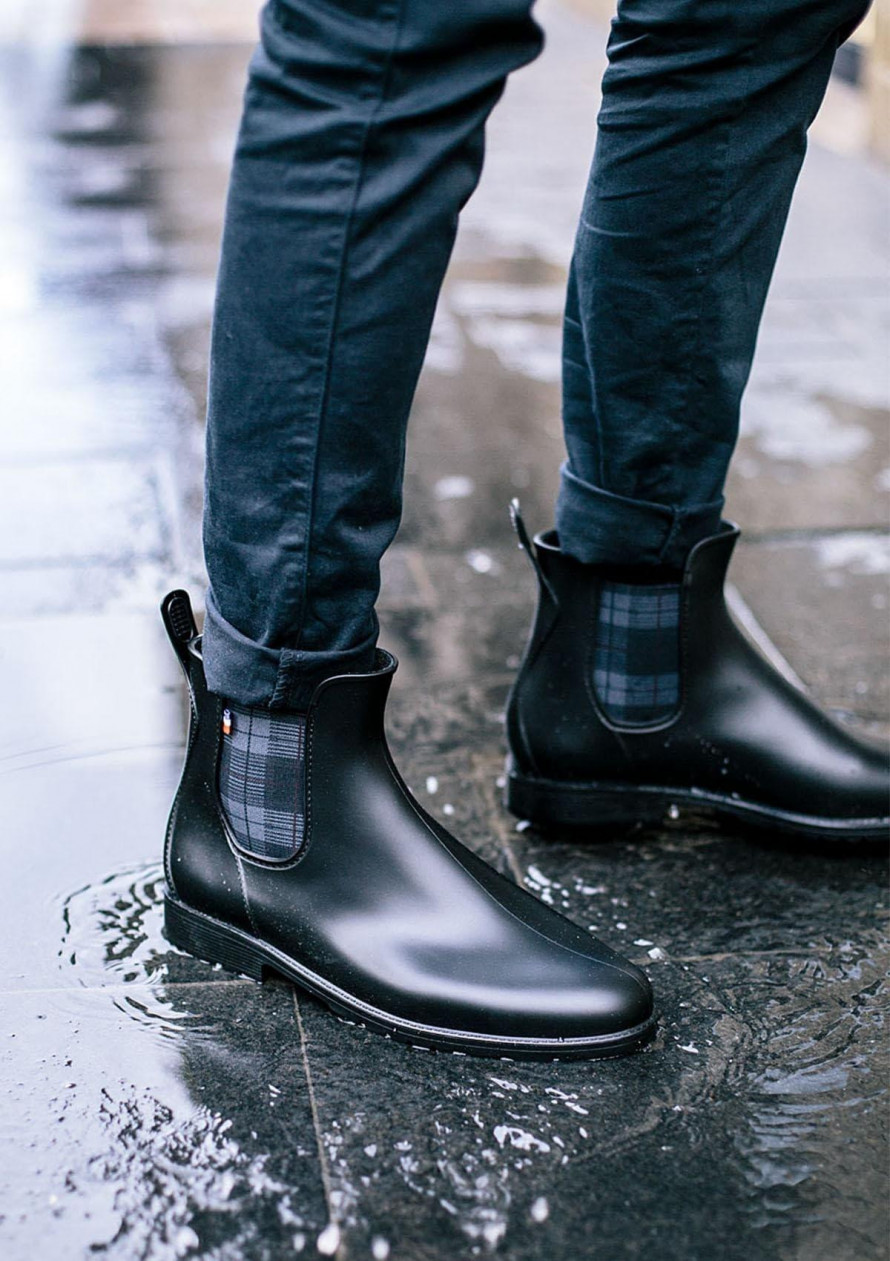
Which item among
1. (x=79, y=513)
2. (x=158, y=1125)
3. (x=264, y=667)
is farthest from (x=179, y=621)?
(x=79, y=513)

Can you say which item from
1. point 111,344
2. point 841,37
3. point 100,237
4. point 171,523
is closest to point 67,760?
point 171,523

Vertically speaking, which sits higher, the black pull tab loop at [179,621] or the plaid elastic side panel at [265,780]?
the black pull tab loop at [179,621]

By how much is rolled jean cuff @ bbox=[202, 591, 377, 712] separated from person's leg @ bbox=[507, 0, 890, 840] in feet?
0.91

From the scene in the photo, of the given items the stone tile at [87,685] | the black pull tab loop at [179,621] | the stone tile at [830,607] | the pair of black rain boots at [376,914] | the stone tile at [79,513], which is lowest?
the stone tile at [79,513]

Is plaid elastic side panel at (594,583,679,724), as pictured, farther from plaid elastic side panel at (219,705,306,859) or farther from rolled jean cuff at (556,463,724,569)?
plaid elastic side panel at (219,705,306,859)

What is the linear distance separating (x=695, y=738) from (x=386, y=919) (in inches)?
14.0

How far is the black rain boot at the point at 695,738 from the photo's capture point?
1.21 meters

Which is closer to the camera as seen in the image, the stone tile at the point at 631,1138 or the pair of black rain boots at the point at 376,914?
the stone tile at the point at 631,1138

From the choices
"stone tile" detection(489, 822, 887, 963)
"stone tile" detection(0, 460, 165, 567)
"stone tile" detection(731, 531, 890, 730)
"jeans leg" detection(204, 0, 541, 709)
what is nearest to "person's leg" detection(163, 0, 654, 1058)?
"jeans leg" detection(204, 0, 541, 709)

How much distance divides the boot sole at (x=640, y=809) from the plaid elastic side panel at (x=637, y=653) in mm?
68

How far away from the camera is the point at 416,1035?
989 millimetres

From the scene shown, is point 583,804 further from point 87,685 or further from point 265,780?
point 87,685

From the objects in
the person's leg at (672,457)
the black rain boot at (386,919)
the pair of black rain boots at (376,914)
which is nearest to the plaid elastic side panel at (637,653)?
the person's leg at (672,457)

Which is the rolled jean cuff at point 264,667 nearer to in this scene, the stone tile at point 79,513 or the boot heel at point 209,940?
the boot heel at point 209,940
